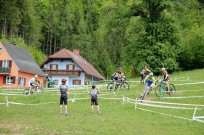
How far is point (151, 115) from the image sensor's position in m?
20.4

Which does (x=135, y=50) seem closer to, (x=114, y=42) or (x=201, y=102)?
(x=201, y=102)

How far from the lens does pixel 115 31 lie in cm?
7019

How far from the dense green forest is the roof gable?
1302 centimetres

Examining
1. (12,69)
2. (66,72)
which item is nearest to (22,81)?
(12,69)

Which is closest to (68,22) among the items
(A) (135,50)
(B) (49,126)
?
(A) (135,50)

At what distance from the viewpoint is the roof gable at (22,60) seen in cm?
6243

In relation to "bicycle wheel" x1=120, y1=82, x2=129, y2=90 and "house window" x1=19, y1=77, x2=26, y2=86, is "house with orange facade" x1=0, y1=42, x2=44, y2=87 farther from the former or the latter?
"bicycle wheel" x1=120, y1=82, x2=129, y2=90

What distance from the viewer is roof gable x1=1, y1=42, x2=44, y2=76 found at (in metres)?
62.4

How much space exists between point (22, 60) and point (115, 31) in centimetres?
1751

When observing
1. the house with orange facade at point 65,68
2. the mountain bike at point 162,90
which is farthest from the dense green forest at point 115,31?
the mountain bike at point 162,90

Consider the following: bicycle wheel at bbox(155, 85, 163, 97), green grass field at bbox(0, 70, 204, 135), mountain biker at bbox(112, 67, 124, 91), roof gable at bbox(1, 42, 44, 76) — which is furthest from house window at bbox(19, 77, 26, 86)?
green grass field at bbox(0, 70, 204, 135)

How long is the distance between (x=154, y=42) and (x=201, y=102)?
28.4 m

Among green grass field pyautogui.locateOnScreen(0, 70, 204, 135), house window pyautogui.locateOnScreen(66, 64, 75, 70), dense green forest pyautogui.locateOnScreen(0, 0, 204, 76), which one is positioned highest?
dense green forest pyautogui.locateOnScreen(0, 0, 204, 76)

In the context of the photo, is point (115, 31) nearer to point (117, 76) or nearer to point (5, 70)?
point (5, 70)
